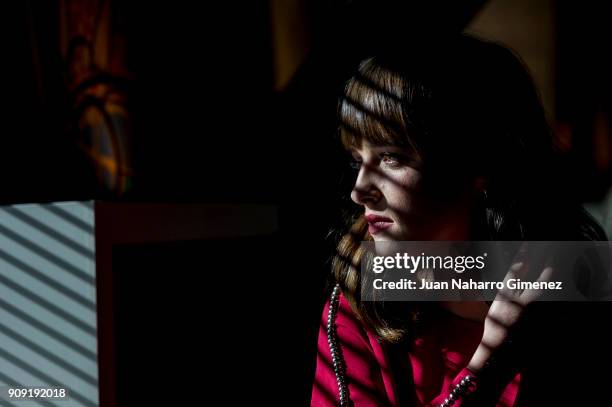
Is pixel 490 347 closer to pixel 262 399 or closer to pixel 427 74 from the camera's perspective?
pixel 427 74

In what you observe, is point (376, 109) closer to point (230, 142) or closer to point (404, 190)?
point (404, 190)

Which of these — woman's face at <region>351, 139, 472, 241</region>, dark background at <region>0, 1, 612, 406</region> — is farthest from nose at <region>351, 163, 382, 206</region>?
dark background at <region>0, 1, 612, 406</region>

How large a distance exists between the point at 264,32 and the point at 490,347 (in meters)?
0.88

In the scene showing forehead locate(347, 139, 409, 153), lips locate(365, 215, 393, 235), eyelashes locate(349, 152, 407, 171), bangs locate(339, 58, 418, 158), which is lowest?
lips locate(365, 215, 393, 235)

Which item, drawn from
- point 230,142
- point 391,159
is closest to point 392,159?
point 391,159

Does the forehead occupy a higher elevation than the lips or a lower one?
higher

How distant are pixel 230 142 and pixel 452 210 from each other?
2.11ft

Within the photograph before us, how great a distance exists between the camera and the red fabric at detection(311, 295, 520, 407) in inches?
27.6

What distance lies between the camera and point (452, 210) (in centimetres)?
68

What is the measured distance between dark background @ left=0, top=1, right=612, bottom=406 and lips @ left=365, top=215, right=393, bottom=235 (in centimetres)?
24

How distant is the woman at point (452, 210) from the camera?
64 centimetres

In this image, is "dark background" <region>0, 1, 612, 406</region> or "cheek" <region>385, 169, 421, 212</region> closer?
"cheek" <region>385, 169, 421, 212</region>

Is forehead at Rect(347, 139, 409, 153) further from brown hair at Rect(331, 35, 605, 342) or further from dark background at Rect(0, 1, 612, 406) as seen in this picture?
dark background at Rect(0, 1, 612, 406)

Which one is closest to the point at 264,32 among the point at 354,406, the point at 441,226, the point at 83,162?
the point at 83,162
